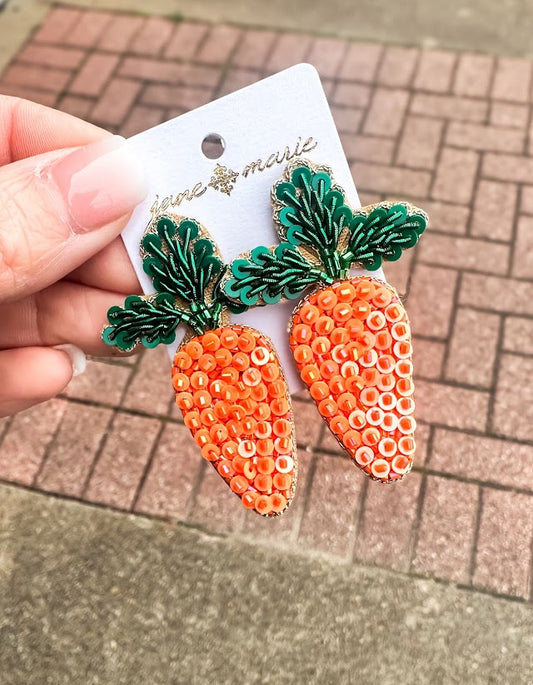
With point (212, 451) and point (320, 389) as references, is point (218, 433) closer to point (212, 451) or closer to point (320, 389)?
point (212, 451)

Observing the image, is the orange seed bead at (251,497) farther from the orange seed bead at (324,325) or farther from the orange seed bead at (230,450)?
the orange seed bead at (324,325)

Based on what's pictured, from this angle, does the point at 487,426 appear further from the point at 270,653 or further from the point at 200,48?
the point at 200,48

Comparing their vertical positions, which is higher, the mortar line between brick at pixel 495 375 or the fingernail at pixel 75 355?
the fingernail at pixel 75 355

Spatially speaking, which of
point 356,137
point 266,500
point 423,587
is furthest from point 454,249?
point 266,500

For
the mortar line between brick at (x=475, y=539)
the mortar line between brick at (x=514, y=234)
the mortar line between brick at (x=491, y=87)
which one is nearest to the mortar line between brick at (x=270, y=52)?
the mortar line between brick at (x=491, y=87)

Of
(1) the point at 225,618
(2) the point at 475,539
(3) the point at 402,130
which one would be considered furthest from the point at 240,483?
(3) the point at 402,130
